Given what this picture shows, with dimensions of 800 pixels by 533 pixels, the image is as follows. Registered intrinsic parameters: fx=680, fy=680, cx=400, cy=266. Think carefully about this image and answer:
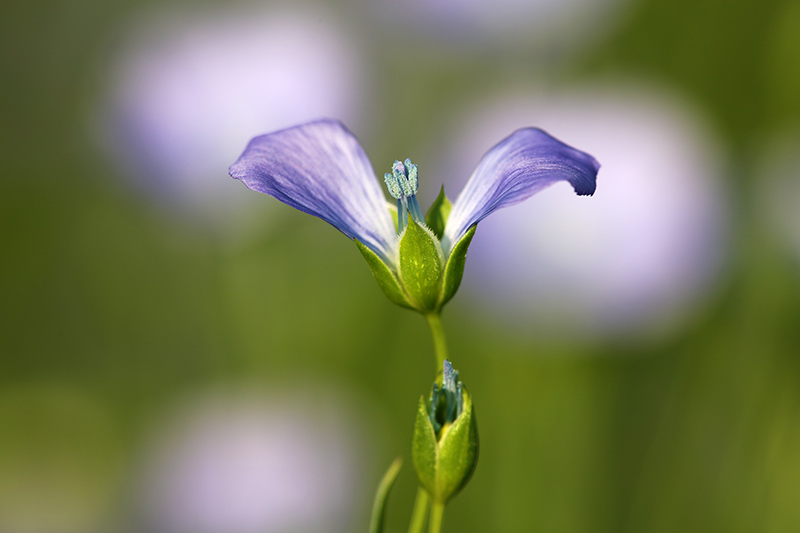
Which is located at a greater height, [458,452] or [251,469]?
[458,452]

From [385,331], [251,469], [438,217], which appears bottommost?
[251,469]

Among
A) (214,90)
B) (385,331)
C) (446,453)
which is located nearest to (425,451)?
(446,453)

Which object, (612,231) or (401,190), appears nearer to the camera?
(401,190)

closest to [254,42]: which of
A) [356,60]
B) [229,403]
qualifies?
[356,60]

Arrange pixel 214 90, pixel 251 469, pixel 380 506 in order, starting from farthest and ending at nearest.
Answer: pixel 214 90, pixel 251 469, pixel 380 506

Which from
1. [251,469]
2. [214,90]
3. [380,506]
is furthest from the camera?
[214,90]

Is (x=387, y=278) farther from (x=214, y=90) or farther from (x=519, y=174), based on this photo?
(x=214, y=90)

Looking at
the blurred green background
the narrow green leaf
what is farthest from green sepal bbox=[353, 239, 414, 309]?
the blurred green background

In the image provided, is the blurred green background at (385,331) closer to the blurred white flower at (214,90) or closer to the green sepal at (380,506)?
the blurred white flower at (214,90)

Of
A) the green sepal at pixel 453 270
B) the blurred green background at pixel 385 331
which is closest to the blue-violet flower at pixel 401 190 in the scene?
the green sepal at pixel 453 270
